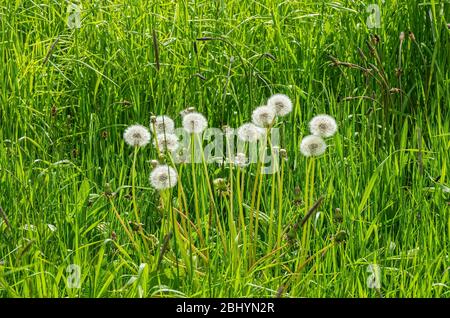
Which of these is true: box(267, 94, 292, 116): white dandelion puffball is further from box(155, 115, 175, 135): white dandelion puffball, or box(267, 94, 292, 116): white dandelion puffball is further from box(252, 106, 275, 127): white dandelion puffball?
box(155, 115, 175, 135): white dandelion puffball

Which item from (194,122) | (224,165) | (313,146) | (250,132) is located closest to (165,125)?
(194,122)

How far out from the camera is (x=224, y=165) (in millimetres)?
2904

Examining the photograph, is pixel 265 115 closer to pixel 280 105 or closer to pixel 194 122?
pixel 280 105

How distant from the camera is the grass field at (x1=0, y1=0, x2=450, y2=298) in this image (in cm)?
229

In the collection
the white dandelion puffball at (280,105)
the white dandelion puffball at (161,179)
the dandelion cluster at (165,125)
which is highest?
the white dandelion puffball at (280,105)

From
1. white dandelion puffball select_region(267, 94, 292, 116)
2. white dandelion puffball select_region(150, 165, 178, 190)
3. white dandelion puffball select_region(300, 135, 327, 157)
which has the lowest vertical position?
white dandelion puffball select_region(150, 165, 178, 190)

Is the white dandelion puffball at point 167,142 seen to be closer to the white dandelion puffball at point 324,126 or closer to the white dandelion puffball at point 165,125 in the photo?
A: the white dandelion puffball at point 165,125

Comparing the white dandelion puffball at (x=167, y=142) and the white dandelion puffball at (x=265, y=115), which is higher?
the white dandelion puffball at (x=265, y=115)

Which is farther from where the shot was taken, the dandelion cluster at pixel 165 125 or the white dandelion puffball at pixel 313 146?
the dandelion cluster at pixel 165 125

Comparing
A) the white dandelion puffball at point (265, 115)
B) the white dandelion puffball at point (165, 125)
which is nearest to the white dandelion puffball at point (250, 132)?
the white dandelion puffball at point (265, 115)

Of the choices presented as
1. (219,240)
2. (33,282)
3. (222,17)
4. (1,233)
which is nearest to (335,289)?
(219,240)

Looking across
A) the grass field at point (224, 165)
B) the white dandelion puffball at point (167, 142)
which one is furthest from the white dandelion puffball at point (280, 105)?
the white dandelion puffball at point (167, 142)

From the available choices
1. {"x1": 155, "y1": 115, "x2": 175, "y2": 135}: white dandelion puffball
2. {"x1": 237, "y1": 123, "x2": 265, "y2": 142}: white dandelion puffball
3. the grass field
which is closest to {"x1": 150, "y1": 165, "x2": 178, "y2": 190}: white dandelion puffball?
the grass field

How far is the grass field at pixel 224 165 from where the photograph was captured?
90.1 inches
